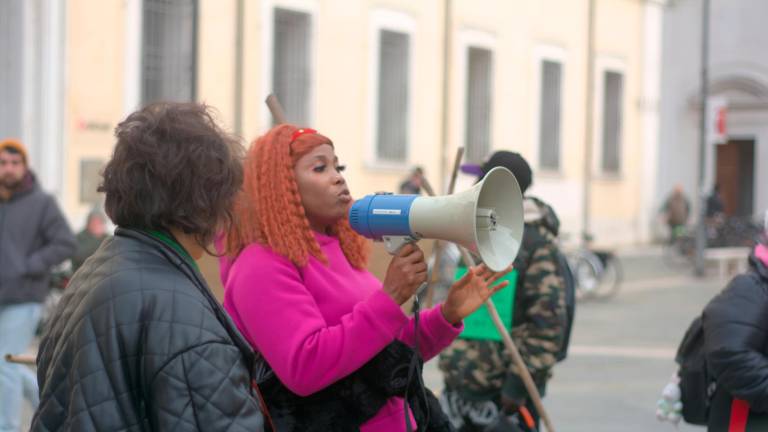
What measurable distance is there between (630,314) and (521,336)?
409 inches

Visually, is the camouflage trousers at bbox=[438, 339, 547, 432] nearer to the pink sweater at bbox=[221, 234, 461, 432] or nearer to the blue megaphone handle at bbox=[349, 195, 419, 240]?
the pink sweater at bbox=[221, 234, 461, 432]

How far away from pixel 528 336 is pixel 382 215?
155cm

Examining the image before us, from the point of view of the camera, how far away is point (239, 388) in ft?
6.70

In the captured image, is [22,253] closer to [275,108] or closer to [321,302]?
[275,108]

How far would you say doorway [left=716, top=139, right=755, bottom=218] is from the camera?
30469mm

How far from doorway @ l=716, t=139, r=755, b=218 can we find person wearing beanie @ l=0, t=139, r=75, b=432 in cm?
2640

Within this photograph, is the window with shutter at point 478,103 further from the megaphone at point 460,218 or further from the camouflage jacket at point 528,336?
the megaphone at point 460,218

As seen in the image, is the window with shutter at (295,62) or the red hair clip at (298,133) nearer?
the red hair clip at (298,133)

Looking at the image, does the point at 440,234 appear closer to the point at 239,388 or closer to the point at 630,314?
the point at 239,388

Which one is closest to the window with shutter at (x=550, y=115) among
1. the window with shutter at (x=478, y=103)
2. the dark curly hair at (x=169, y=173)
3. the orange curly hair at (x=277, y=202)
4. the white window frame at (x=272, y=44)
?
the window with shutter at (x=478, y=103)

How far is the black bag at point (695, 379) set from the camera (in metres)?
3.77

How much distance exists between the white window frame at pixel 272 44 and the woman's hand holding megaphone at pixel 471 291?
12582mm

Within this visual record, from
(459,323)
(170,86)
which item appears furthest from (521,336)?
(170,86)

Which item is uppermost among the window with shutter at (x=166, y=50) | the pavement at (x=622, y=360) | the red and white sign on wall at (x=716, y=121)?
the window with shutter at (x=166, y=50)
